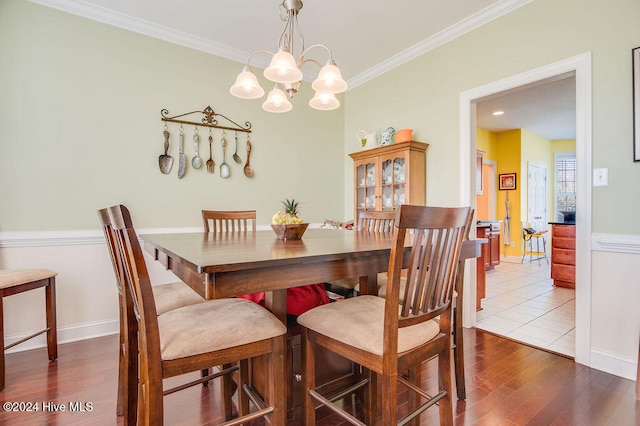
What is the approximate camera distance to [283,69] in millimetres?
1647

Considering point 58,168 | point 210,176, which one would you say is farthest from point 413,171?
point 58,168

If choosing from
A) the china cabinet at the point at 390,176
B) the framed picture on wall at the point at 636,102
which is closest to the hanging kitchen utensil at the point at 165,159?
the china cabinet at the point at 390,176

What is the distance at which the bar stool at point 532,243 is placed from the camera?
5930mm

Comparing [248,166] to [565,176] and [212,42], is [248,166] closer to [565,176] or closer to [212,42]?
[212,42]

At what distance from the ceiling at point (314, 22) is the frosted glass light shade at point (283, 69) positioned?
114 cm

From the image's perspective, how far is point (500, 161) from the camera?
20.9 feet

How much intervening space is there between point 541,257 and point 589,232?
524 cm

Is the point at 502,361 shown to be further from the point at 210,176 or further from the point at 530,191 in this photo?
the point at 530,191

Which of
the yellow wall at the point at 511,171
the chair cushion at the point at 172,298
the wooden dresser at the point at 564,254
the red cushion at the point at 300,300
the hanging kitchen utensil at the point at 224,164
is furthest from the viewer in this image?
the yellow wall at the point at 511,171

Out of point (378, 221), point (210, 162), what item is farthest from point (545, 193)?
point (210, 162)

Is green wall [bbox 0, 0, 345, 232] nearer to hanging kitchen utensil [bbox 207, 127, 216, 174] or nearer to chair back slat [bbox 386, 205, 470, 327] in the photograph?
hanging kitchen utensil [bbox 207, 127, 216, 174]

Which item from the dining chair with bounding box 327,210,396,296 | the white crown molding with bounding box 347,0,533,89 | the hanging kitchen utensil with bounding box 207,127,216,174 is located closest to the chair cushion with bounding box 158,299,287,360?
the dining chair with bounding box 327,210,396,296

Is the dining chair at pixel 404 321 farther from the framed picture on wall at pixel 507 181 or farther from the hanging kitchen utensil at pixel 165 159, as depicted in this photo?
the framed picture on wall at pixel 507 181

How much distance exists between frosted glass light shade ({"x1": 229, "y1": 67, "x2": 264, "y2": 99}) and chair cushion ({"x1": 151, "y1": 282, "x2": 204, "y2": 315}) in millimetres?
1176
